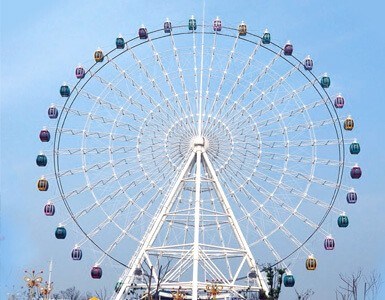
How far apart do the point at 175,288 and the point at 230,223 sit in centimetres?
533

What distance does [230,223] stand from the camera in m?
43.6

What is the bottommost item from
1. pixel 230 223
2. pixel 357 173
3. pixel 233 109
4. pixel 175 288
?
pixel 175 288

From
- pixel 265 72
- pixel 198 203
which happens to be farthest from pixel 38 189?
pixel 265 72

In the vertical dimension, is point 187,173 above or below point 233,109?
below

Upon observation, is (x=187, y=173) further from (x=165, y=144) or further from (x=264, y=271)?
(x=264, y=271)

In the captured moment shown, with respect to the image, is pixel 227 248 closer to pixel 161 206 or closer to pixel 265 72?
pixel 161 206

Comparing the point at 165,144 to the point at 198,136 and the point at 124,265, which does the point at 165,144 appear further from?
the point at 124,265

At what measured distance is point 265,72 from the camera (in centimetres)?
4425

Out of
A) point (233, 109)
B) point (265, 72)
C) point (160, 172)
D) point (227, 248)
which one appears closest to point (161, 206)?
point (160, 172)

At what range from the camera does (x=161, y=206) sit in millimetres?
43375

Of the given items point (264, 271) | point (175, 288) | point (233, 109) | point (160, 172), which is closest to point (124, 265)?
point (175, 288)

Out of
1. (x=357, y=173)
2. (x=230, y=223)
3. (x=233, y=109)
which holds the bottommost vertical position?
(x=230, y=223)

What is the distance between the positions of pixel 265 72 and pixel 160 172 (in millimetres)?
9360

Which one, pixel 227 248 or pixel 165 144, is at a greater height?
pixel 165 144
